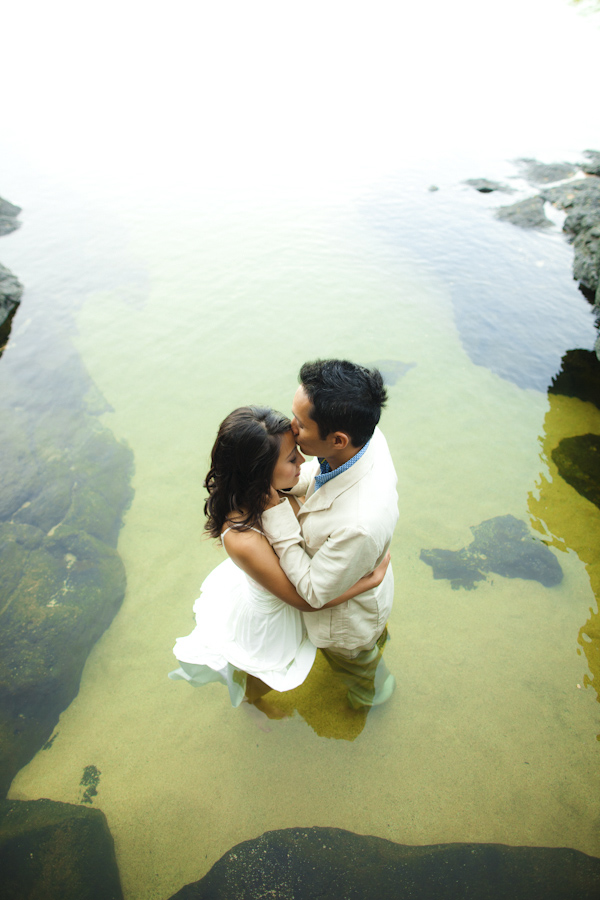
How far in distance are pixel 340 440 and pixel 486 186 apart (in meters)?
11.2

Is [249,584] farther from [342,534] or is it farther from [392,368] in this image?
[392,368]

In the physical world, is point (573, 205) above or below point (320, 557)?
above

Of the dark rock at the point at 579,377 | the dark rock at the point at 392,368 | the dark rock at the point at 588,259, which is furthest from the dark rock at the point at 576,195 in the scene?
the dark rock at the point at 392,368

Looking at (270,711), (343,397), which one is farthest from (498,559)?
(343,397)

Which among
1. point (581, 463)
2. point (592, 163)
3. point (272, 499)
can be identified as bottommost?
point (581, 463)

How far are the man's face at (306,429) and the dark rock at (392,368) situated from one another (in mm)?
3655

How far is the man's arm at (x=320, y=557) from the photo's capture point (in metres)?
1.78

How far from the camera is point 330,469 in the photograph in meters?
1.98

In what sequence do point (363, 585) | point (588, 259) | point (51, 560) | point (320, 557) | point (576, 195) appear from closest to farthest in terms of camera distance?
point (320, 557) < point (363, 585) < point (51, 560) < point (588, 259) < point (576, 195)

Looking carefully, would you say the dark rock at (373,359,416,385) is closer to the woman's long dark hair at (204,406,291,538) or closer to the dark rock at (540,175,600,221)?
the woman's long dark hair at (204,406,291,538)

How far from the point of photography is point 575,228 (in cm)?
812

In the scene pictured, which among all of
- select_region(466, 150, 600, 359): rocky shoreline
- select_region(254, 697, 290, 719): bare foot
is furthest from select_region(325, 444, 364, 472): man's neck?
select_region(466, 150, 600, 359): rocky shoreline

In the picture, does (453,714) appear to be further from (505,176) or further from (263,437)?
(505,176)

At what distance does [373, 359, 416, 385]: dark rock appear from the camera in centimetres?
540
